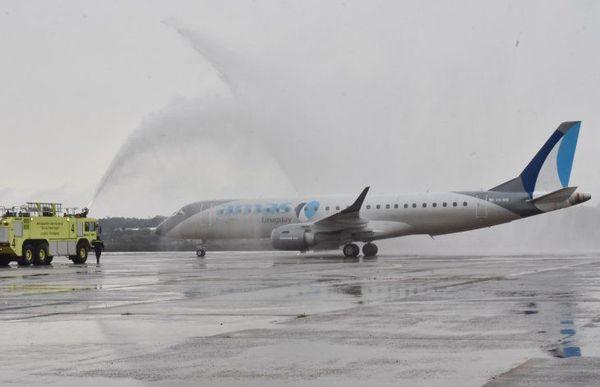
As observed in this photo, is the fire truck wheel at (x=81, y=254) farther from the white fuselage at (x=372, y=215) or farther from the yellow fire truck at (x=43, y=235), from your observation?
the white fuselage at (x=372, y=215)

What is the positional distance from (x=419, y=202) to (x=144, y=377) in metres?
48.6

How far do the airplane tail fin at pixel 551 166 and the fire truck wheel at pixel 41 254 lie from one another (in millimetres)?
26847

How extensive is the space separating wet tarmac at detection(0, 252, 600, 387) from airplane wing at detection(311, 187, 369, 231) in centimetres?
2908

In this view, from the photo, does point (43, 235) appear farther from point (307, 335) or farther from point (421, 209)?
Answer: point (307, 335)

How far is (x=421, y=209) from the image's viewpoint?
58000mm

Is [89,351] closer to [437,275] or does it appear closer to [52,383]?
[52,383]

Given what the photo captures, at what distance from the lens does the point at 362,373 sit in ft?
34.9

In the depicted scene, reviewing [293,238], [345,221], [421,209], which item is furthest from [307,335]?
[421,209]

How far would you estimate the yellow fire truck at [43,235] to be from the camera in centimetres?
4875

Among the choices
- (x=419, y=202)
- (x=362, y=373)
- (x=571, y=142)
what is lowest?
(x=362, y=373)

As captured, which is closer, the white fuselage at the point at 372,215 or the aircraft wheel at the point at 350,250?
the aircraft wheel at the point at 350,250

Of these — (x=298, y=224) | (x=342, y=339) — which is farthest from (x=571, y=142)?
(x=342, y=339)

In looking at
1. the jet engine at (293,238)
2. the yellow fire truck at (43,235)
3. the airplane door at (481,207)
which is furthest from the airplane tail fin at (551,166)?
the yellow fire truck at (43,235)

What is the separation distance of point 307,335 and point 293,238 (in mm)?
41217
